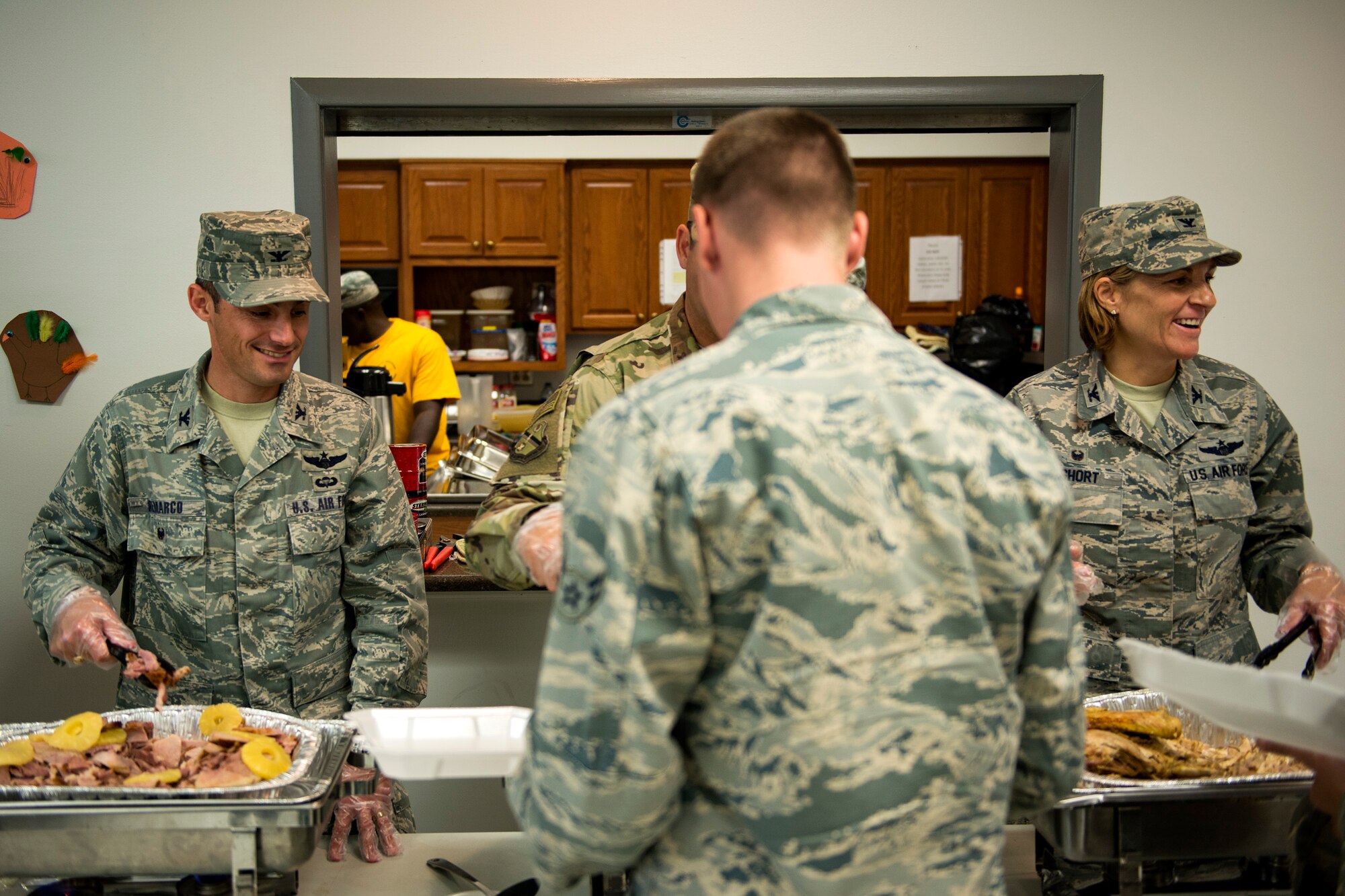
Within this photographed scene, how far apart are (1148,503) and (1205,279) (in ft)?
1.56

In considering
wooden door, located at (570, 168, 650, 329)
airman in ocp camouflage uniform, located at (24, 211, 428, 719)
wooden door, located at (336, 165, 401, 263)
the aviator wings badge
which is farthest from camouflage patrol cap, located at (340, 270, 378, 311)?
the aviator wings badge

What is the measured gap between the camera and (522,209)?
19.1 feet

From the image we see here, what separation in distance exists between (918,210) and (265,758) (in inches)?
201

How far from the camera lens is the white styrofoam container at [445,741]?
1.23 m

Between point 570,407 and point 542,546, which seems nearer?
point 542,546

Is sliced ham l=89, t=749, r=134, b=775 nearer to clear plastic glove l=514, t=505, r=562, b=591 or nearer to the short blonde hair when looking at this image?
clear plastic glove l=514, t=505, r=562, b=591

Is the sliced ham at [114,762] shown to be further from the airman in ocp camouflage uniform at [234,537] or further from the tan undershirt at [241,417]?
the tan undershirt at [241,417]

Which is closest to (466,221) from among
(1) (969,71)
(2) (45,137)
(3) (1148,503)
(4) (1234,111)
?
(2) (45,137)

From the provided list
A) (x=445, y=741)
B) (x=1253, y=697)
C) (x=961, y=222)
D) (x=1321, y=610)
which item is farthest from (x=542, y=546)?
(x=961, y=222)

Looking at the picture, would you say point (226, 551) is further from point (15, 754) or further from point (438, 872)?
point (438, 872)

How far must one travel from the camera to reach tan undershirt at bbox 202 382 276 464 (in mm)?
2154

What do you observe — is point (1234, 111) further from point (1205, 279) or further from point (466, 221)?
point (466, 221)

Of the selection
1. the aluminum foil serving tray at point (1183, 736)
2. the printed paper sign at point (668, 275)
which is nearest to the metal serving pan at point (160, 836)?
the aluminum foil serving tray at point (1183, 736)

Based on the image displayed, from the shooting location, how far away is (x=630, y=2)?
8.85ft
